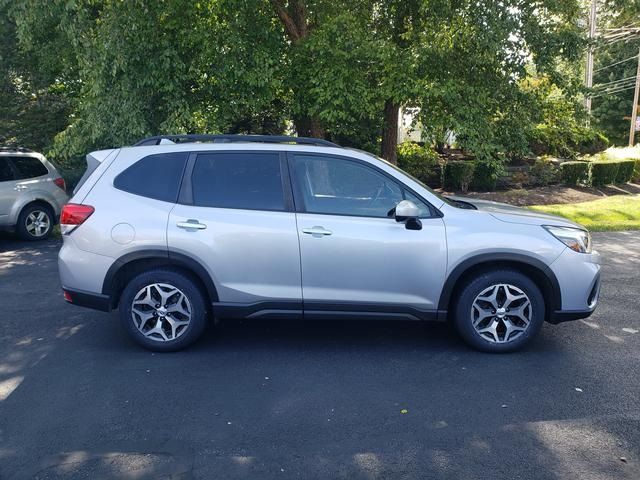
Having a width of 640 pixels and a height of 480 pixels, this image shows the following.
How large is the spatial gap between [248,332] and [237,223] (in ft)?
4.17

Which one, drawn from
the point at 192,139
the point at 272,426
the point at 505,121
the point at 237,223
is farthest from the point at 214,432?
the point at 505,121

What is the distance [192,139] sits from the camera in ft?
18.5

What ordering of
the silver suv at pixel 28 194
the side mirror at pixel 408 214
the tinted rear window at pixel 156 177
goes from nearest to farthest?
the side mirror at pixel 408 214
the tinted rear window at pixel 156 177
the silver suv at pixel 28 194

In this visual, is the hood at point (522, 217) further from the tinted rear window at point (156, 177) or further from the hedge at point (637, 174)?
the hedge at point (637, 174)

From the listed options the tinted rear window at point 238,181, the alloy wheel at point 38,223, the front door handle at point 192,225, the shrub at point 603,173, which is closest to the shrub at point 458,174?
the shrub at point 603,173

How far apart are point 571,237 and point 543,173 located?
15.3 metres

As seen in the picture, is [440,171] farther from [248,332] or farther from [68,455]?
[68,455]

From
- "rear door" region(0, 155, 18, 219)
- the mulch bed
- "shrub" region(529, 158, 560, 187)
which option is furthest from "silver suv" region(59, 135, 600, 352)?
"shrub" region(529, 158, 560, 187)

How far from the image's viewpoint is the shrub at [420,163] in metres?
18.4

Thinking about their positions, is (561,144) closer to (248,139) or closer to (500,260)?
(500,260)

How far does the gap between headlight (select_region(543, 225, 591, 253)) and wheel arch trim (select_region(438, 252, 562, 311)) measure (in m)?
0.29

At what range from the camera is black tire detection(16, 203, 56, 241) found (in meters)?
10.5

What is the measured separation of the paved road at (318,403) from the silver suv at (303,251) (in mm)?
387

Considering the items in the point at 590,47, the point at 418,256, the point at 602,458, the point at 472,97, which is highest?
the point at 590,47
